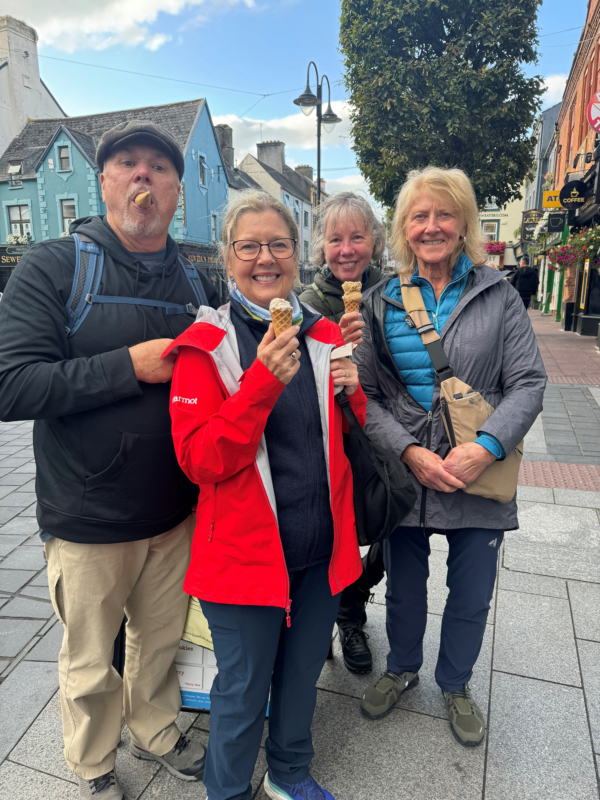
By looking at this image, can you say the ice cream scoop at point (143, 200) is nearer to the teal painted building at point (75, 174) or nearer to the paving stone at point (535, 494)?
the paving stone at point (535, 494)

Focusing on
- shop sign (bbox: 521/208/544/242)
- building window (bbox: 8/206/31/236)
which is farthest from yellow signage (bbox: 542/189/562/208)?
building window (bbox: 8/206/31/236)

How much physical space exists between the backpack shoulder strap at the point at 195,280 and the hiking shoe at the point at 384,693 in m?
1.86

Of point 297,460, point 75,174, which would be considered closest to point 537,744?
point 297,460

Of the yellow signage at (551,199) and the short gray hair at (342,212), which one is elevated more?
the yellow signage at (551,199)

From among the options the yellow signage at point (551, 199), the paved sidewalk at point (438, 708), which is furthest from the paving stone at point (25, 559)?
the yellow signage at point (551, 199)

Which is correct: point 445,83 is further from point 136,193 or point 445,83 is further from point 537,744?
point 537,744

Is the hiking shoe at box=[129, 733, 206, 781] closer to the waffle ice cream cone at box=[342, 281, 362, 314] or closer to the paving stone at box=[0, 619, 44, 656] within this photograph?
the paving stone at box=[0, 619, 44, 656]

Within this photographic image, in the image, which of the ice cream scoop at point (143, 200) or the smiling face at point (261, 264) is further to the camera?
the ice cream scoop at point (143, 200)

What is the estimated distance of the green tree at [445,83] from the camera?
1097 cm

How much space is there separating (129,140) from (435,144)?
11.6 meters

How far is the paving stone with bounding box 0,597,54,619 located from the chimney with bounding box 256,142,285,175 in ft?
131

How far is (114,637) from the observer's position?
191 cm

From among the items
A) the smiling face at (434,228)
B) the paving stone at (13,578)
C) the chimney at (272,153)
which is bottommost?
the paving stone at (13,578)

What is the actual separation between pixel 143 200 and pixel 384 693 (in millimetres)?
2267
